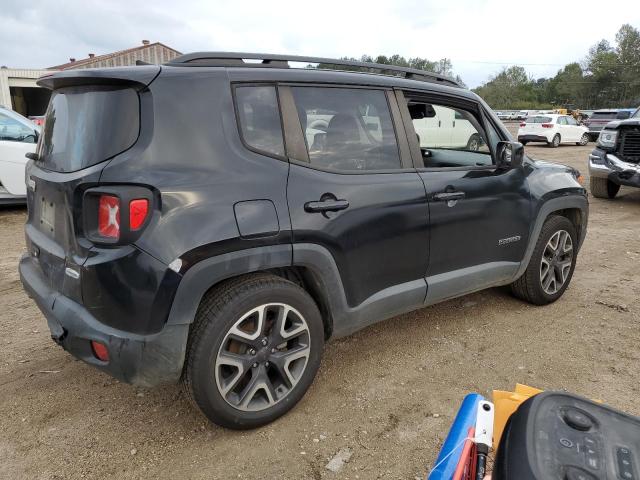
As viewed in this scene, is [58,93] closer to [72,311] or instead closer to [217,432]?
[72,311]

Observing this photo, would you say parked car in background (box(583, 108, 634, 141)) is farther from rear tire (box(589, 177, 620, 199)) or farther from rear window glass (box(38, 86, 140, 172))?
rear window glass (box(38, 86, 140, 172))

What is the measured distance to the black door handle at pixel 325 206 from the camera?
8.11 ft

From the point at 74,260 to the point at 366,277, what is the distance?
1507 millimetres

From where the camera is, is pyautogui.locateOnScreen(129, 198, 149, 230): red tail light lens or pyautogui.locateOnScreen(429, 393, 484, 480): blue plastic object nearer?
pyautogui.locateOnScreen(429, 393, 484, 480): blue plastic object

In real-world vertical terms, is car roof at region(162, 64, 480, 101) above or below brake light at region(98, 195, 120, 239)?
above

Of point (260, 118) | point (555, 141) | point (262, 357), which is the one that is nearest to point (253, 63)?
point (260, 118)

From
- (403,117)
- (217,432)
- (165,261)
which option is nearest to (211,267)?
(165,261)

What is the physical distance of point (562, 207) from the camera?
3.92 metres

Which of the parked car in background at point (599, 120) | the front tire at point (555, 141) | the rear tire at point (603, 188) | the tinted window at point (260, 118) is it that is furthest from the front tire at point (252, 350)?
the parked car in background at point (599, 120)

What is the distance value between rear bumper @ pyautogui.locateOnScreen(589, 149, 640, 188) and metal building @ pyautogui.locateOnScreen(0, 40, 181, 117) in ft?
78.6

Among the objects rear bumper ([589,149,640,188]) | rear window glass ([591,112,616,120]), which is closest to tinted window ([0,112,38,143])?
rear bumper ([589,149,640,188])

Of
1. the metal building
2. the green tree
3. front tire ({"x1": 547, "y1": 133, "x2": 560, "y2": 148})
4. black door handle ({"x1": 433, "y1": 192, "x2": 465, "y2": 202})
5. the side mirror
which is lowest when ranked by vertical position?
front tire ({"x1": 547, "y1": 133, "x2": 560, "y2": 148})

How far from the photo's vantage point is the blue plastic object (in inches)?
52.9

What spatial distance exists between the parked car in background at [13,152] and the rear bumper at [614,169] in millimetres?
9431
